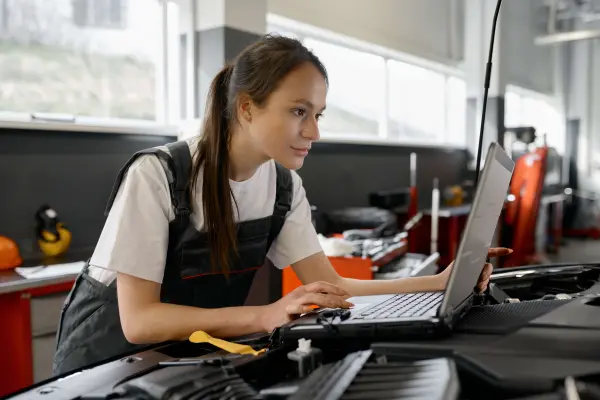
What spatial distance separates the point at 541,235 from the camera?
5910 millimetres

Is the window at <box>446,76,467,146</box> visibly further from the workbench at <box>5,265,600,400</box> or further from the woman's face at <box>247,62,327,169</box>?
the workbench at <box>5,265,600,400</box>

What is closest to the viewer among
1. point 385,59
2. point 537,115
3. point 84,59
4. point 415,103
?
point 84,59

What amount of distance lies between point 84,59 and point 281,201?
1.79m

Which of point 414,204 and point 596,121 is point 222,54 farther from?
point 596,121

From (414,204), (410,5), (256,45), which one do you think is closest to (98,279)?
(256,45)

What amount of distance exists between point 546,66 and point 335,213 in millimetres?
5698

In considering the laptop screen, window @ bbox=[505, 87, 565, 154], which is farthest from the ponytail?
window @ bbox=[505, 87, 565, 154]

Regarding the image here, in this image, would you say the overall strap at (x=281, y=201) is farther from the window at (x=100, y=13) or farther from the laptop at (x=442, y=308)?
the window at (x=100, y=13)

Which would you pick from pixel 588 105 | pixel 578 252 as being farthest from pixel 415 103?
pixel 588 105

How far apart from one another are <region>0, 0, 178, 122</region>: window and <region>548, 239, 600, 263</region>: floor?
4.41 meters

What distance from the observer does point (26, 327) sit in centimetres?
183

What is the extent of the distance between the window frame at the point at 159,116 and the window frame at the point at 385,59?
0.59 m

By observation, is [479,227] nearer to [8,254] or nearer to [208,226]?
[208,226]

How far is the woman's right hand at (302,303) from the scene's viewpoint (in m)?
0.84
